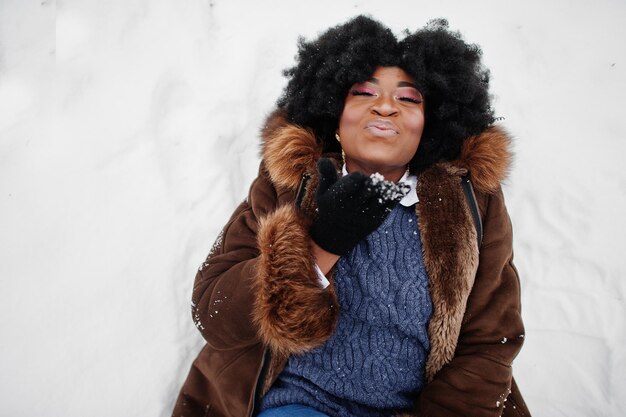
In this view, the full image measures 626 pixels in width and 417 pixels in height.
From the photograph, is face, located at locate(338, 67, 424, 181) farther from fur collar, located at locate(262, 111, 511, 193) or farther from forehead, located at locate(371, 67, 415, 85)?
fur collar, located at locate(262, 111, 511, 193)

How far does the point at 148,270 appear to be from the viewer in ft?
6.97

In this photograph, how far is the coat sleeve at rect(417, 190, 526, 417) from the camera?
1432mm

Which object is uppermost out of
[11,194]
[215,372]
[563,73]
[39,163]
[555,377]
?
[563,73]

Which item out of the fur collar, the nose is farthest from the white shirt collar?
the nose

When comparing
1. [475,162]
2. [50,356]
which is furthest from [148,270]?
[475,162]

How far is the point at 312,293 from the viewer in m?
1.24

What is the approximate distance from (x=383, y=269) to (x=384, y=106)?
54 cm

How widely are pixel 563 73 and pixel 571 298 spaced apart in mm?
1274

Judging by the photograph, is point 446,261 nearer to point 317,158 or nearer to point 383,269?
point 383,269

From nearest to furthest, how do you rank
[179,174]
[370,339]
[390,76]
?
[370,339]
[390,76]
[179,174]

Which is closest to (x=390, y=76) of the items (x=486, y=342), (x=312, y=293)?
(x=312, y=293)

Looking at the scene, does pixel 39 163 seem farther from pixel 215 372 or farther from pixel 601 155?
pixel 601 155

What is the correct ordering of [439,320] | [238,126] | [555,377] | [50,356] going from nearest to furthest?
[439,320] < [50,356] < [555,377] < [238,126]

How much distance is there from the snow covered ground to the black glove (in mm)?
1197
